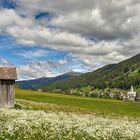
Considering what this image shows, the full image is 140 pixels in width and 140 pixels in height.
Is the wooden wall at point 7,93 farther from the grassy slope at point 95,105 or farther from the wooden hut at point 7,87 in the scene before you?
the grassy slope at point 95,105

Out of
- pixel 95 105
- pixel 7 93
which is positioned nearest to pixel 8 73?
pixel 7 93

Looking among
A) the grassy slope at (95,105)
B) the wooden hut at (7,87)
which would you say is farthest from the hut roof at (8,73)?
the grassy slope at (95,105)

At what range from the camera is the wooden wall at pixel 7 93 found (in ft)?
194

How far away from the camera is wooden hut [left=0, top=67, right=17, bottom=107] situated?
59.3m

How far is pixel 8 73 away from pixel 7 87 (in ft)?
7.63

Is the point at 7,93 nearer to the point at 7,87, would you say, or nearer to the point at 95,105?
the point at 7,87

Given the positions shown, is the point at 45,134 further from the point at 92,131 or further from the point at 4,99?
the point at 4,99

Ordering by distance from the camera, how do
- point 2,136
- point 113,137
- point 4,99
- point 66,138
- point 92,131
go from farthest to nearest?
point 4,99, point 92,131, point 113,137, point 66,138, point 2,136

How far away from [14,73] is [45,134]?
40624 millimetres

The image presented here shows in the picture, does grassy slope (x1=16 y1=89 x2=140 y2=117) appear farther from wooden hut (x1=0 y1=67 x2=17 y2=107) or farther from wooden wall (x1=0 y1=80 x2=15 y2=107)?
wooden hut (x1=0 y1=67 x2=17 y2=107)

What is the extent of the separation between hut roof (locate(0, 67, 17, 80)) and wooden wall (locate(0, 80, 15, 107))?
726 mm

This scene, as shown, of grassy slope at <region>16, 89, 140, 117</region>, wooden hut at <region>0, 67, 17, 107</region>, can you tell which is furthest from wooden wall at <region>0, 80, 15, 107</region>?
grassy slope at <region>16, 89, 140, 117</region>

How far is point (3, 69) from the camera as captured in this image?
61.4 meters

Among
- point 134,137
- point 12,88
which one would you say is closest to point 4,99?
point 12,88
